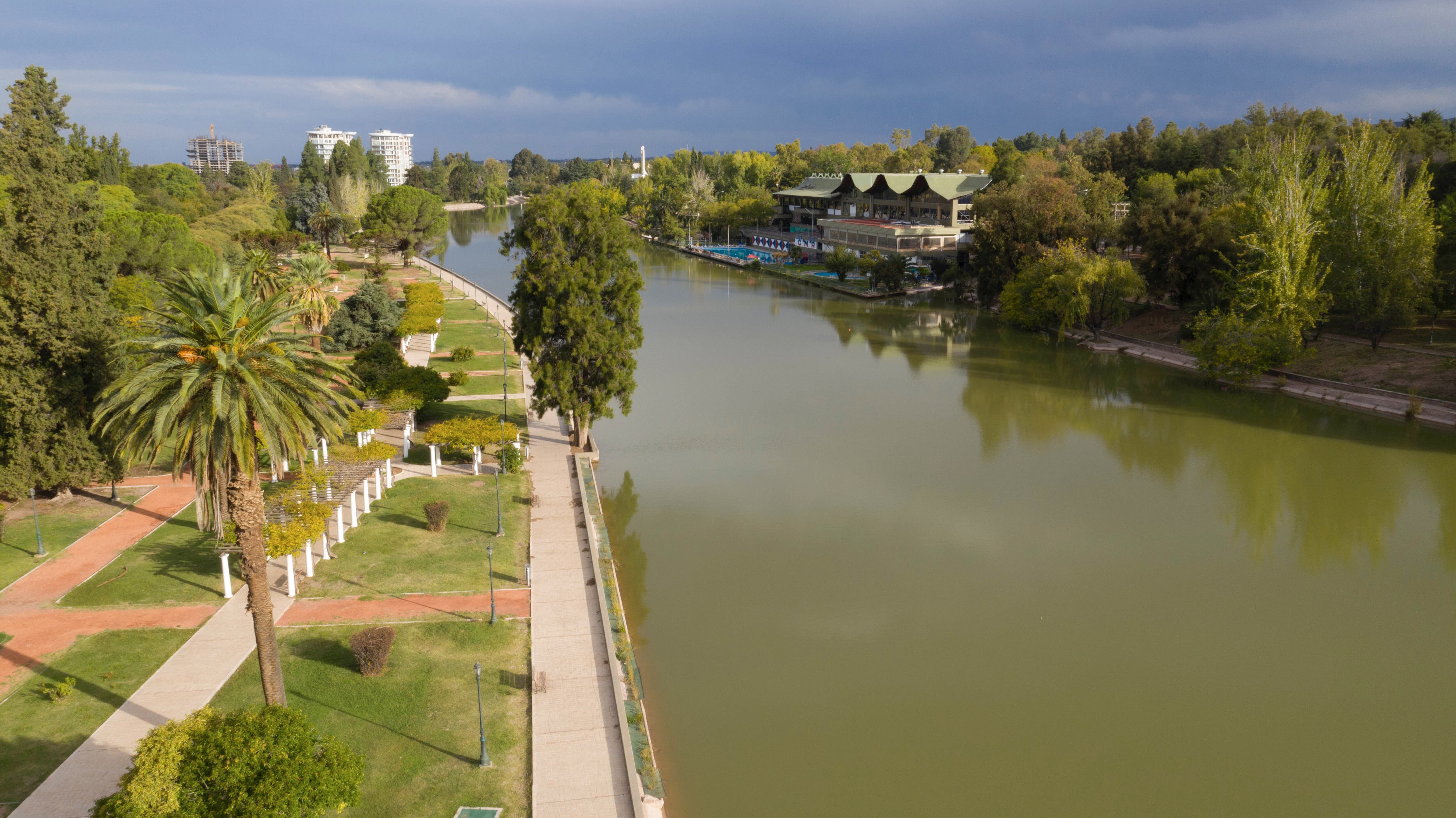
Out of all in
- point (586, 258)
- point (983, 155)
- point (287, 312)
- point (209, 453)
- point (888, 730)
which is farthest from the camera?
point (983, 155)

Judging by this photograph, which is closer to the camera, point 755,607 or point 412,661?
point 412,661

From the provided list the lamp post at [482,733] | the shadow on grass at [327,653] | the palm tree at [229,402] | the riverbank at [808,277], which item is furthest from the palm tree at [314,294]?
the riverbank at [808,277]

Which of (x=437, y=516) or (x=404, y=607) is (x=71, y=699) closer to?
(x=404, y=607)

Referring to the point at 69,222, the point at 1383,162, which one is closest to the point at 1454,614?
the point at 1383,162

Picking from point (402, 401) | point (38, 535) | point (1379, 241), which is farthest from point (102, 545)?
point (1379, 241)

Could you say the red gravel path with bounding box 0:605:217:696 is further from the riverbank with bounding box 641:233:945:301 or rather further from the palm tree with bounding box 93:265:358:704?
the riverbank with bounding box 641:233:945:301

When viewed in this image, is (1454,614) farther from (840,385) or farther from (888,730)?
(840,385)

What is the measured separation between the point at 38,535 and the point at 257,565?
12.4m

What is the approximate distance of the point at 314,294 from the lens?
49.0 meters

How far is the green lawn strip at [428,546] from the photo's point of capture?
21547 millimetres

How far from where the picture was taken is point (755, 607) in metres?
22.1

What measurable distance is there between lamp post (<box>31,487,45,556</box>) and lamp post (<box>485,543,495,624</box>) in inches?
414

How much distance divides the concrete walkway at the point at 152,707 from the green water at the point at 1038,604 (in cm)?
831

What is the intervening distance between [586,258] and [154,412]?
683 inches
